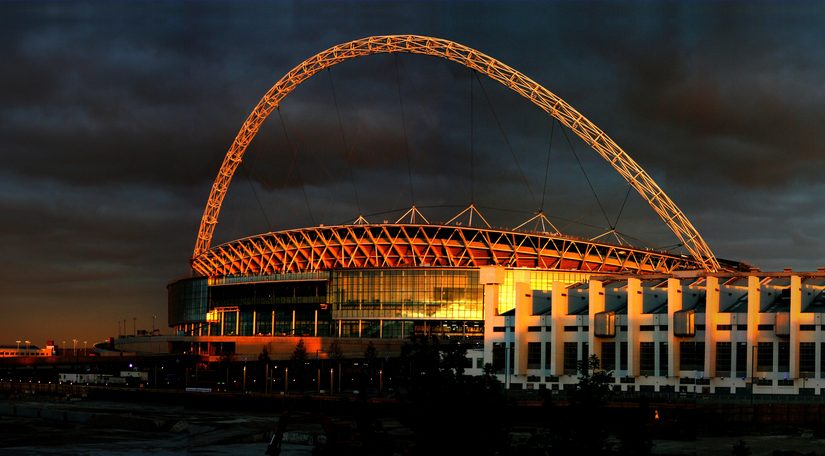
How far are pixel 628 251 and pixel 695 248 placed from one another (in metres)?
15.9

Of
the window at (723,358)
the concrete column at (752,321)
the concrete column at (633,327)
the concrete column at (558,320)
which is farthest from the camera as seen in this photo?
the concrete column at (558,320)

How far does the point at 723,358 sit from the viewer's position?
332 feet

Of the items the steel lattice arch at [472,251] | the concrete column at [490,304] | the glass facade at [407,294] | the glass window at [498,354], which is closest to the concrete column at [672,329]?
the glass window at [498,354]

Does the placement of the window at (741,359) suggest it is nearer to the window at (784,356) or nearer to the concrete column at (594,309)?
the window at (784,356)

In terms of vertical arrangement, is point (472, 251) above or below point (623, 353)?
above

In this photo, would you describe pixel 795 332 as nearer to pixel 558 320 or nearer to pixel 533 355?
pixel 558 320

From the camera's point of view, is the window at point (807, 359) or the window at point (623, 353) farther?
the window at point (623, 353)

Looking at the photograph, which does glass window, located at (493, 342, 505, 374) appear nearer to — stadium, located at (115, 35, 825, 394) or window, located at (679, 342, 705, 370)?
stadium, located at (115, 35, 825, 394)

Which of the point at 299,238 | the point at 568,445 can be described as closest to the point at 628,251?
the point at 299,238

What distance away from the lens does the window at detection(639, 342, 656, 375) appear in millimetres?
104625

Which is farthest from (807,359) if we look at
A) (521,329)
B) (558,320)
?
(521,329)

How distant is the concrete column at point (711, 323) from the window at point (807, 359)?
8.23 meters

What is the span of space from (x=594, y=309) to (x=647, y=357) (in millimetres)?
7392

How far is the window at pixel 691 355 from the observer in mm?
102500
